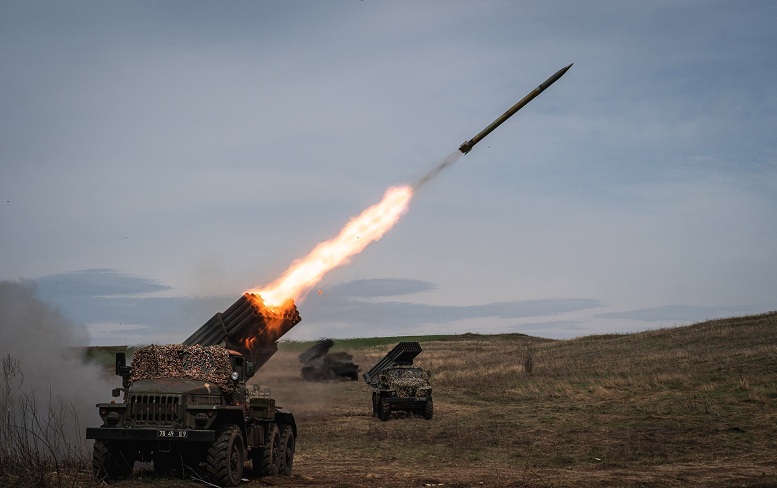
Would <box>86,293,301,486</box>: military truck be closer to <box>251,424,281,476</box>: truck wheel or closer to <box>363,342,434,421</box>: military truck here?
<box>251,424,281,476</box>: truck wheel

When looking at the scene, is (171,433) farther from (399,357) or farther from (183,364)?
(399,357)

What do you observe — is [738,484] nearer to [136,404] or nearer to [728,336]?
[136,404]

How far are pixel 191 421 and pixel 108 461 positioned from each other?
1638mm

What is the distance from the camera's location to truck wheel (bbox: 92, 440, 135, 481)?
1456 cm

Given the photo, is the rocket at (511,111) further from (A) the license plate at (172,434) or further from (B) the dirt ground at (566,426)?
(A) the license plate at (172,434)

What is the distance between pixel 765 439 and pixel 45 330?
22.8 meters

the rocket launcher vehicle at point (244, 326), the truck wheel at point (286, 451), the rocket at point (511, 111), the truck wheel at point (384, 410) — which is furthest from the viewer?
the truck wheel at point (384, 410)

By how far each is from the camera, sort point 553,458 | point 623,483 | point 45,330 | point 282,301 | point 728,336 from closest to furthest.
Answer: point 623,483
point 553,458
point 282,301
point 45,330
point 728,336

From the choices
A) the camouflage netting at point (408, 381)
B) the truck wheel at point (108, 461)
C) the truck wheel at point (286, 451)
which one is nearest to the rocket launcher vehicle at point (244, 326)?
the truck wheel at point (286, 451)

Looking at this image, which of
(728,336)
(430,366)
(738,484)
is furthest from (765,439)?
(430,366)

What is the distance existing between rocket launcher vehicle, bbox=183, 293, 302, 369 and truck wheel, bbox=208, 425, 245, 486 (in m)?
6.30

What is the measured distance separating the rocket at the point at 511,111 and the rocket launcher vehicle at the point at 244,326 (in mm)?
7764

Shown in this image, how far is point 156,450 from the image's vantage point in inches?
577

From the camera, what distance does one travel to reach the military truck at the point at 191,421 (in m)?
14.3
